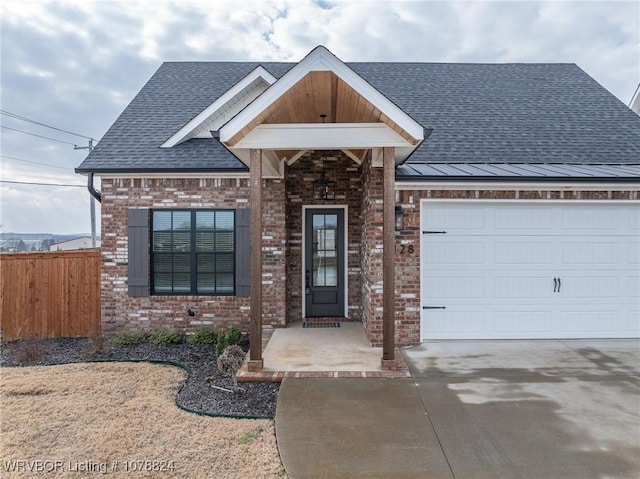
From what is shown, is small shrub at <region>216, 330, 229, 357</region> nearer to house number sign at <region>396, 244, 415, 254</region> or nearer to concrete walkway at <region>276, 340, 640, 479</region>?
concrete walkway at <region>276, 340, 640, 479</region>

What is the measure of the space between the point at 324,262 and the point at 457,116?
183 inches

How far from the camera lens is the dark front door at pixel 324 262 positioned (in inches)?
293

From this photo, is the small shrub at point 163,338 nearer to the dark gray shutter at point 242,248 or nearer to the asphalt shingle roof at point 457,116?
the dark gray shutter at point 242,248

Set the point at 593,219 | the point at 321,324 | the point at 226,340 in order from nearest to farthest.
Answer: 1. the point at 226,340
2. the point at 593,219
3. the point at 321,324

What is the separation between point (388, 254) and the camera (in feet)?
15.4

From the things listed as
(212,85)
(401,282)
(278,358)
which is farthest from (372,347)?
(212,85)

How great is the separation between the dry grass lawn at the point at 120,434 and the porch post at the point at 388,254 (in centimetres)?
191

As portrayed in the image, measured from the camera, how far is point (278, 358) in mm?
5227

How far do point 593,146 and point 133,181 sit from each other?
9347 mm

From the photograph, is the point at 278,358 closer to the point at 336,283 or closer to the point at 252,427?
the point at 252,427

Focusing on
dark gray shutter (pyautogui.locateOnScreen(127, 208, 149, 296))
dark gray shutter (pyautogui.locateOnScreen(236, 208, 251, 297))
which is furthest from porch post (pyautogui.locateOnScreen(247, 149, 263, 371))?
dark gray shutter (pyautogui.locateOnScreen(127, 208, 149, 296))

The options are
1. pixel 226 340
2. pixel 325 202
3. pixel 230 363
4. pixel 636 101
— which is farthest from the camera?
pixel 636 101

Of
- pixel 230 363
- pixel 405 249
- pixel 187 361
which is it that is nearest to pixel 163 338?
pixel 187 361

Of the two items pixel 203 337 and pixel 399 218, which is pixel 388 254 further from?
pixel 203 337
